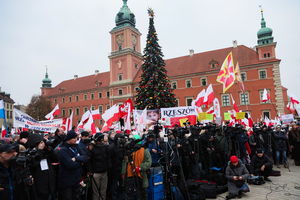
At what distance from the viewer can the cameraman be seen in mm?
3240

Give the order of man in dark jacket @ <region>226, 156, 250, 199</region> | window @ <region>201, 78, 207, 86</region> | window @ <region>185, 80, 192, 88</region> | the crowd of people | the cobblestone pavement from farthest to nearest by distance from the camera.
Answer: window @ <region>185, 80, 192, 88</region>, window @ <region>201, 78, 207, 86</region>, man in dark jacket @ <region>226, 156, 250, 199</region>, the cobblestone pavement, the crowd of people

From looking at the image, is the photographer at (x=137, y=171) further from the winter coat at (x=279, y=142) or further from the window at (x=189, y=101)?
the window at (x=189, y=101)

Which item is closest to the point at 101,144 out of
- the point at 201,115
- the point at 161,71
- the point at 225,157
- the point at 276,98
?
the point at 225,157

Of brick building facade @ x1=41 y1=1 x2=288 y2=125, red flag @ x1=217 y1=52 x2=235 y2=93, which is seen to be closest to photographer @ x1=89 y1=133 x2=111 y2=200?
red flag @ x1=217 y1=52 x2=235 y2=93

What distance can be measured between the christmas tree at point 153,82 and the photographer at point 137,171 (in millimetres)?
16282

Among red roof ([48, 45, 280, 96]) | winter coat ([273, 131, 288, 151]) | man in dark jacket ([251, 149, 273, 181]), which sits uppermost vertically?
red roof ([48, 45, 280, 96])

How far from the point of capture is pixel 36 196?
13.2 ft

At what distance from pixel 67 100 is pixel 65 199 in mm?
59417

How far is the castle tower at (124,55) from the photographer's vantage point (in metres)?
46.1

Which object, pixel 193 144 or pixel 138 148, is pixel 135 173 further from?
pixel 193 144

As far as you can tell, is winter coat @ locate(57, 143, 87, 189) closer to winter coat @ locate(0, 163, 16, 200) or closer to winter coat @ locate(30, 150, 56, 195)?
winter coat @ locate(30, 150, 56, 195)

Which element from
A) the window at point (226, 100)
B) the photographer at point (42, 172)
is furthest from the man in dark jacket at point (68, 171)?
the window at point (226, 100)

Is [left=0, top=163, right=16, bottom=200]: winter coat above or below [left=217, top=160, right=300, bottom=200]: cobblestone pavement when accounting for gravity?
above

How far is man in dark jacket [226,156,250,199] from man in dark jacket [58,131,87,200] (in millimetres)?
4156
